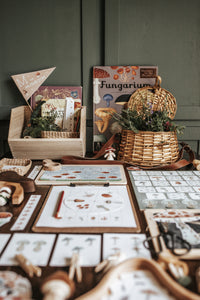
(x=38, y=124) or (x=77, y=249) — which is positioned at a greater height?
(x=38, y=124)

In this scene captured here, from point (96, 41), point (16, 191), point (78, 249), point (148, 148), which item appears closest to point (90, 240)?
point (78, 249)

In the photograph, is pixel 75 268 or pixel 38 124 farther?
pixel 38 124

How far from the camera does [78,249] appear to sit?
2.08ft

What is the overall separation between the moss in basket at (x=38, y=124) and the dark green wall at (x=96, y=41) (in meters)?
0.20

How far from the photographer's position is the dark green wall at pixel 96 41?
64.7 inches

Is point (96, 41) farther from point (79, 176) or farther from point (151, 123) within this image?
point (79, 176)

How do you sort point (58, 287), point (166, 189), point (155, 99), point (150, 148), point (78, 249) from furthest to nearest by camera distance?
point (155, 99) < point (150, 148) < point (166, 189) < point (78, 249) < point (58, 287)

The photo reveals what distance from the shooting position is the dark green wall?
1643mm

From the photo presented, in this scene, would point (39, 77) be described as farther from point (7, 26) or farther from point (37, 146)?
point (37, 146)

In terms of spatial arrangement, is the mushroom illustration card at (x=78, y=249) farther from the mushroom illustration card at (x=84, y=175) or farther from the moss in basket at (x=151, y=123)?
the moss in basket at (x=151, y=123)

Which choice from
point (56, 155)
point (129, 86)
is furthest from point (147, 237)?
point (129, 86)

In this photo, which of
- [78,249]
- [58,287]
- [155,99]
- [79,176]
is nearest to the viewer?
[58,287]

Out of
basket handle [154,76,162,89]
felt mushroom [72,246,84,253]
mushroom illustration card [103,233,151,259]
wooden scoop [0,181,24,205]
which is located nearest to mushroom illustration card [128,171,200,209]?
mushroom illustration card [103,233,151,259]

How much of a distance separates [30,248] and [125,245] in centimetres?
23
